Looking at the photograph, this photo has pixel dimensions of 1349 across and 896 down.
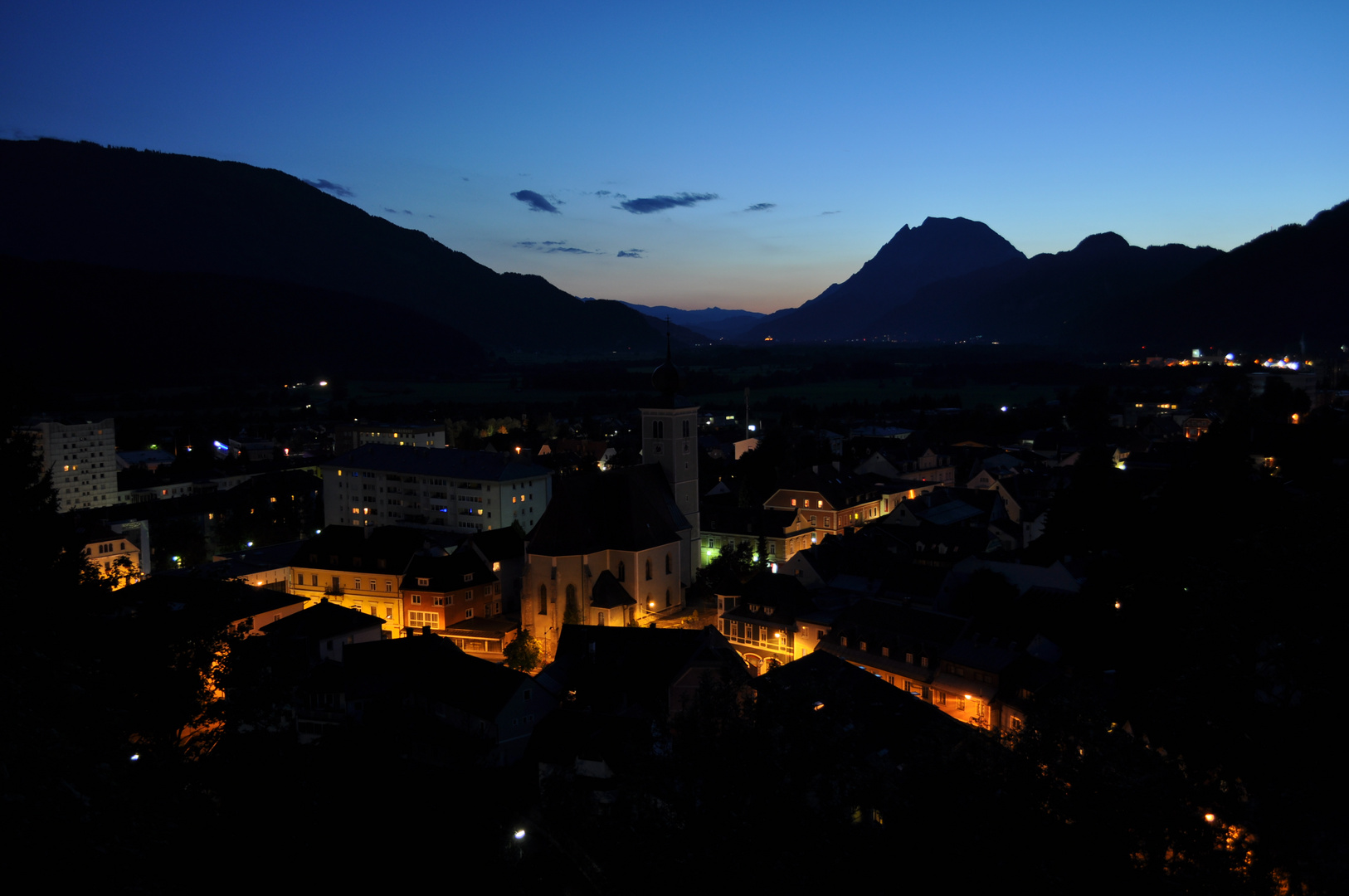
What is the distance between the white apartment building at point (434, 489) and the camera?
56.6m

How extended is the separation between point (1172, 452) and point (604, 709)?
47852mm

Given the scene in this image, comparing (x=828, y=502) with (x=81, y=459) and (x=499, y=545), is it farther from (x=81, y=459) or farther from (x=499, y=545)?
(x=81, y=459)

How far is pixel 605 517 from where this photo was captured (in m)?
35.0

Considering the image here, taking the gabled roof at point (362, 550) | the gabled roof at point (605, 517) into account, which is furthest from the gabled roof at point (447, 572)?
the gabled roof at point (605, 517)

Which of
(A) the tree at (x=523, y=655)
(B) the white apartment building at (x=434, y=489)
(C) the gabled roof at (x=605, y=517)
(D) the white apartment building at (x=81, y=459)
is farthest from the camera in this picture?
(D) the white apartment building at (x=81, y=459)

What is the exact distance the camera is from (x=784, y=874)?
26.9 ft

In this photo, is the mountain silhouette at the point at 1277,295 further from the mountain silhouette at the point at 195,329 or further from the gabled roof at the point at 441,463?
the mountain silhouette at the point at 195,329

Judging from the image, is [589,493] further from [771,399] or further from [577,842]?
[771,399]

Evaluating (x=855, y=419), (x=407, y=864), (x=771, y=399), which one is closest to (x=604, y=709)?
(x=407, y=864)

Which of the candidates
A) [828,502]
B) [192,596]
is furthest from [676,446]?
[192,596]

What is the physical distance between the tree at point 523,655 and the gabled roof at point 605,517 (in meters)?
4.10

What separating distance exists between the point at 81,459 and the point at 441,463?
30.9 m

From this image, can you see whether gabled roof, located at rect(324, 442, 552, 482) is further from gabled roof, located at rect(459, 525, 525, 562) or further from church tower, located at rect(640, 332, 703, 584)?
church tower, located at rect(640, 332, 703, 584)

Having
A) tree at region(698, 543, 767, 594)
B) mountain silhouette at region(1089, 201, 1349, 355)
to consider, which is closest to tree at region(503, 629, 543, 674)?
tree at region(698, 543, 767, 594)
